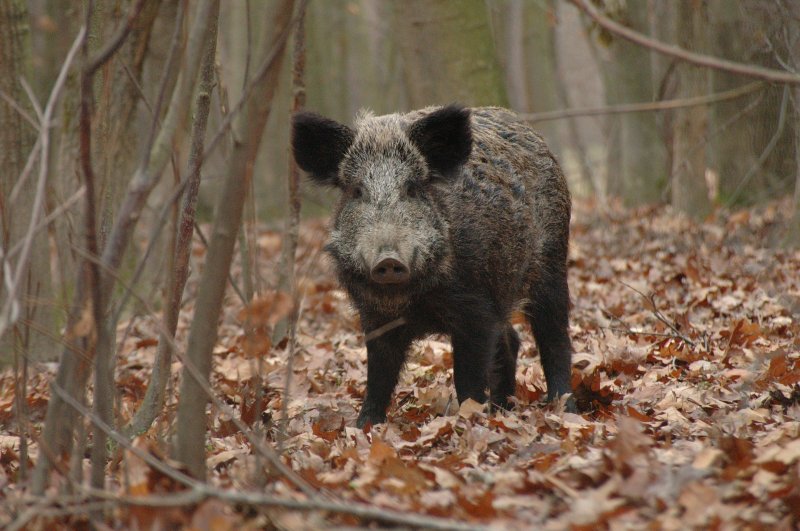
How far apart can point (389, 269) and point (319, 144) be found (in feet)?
4.08

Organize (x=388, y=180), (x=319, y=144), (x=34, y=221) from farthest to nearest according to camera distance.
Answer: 1. (x=319, y=144)
2. (x=388, y=180)
3. (x=34, y=221)

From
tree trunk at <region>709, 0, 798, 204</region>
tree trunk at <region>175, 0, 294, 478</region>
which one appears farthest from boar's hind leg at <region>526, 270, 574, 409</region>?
tree trunk at <region>709, 0, 798, 204</region>

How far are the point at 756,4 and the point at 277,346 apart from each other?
21.3 ft

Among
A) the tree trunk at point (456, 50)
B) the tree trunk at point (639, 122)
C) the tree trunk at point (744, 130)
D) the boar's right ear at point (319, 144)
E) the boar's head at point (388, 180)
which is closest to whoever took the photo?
the boar's head at point (388, 180)

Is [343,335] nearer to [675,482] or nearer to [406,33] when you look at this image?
[406,33]

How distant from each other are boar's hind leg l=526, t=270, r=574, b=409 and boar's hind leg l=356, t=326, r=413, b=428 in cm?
97

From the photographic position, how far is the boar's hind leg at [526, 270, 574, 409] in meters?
5.64

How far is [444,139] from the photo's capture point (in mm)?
5371

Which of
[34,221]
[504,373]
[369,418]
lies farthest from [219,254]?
[504,373]

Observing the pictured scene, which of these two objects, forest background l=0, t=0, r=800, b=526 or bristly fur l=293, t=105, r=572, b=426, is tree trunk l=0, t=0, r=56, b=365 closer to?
forest background l=0, t=0, r=800, b=526

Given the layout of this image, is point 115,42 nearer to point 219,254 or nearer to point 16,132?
point 219,254

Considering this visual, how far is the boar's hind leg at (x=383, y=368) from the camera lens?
529 centimetres

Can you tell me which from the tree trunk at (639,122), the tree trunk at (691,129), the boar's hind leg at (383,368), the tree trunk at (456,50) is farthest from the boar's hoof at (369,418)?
the tree trunk at (639,122)

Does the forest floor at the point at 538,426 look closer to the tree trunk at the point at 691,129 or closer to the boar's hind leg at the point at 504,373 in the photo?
the boar's hind leg at the point at 504,373
